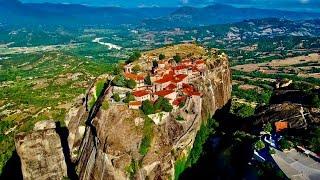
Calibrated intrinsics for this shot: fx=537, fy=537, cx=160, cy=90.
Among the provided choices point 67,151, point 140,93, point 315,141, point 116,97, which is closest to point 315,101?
point 315,141

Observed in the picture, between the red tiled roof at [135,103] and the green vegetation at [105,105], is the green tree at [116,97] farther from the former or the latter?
the red tiled roof at [135,103]

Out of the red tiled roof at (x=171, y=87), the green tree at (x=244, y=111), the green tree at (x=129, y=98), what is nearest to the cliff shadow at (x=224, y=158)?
the green tree at (x=244, y=111)

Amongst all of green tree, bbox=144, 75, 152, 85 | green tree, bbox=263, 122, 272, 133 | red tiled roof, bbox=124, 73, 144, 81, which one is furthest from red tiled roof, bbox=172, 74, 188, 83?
green tree, bbox=263, 122, 272, 133

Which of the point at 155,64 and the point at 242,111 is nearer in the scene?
the point at 242,111

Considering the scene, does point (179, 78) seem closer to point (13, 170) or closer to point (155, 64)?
point (155, 64)

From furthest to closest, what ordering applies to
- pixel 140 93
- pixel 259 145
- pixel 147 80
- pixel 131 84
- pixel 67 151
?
1. pixel 147 80
2. pixel 131 84
3. pixel 67 151
4. pixel 140 93
5. pixel 259 145
